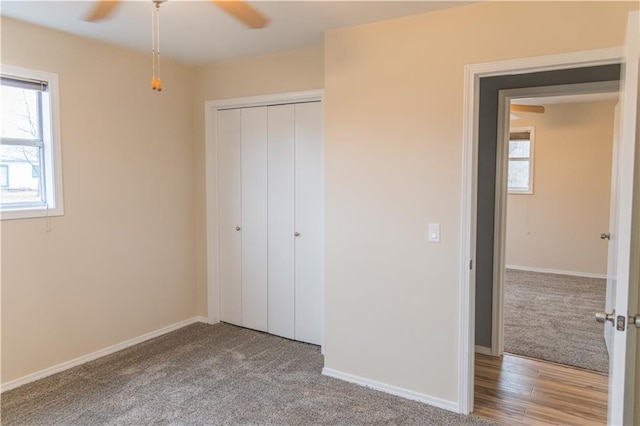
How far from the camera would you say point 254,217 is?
4.00 metres

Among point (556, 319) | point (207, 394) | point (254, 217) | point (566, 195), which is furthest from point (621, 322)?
point (566, 195)

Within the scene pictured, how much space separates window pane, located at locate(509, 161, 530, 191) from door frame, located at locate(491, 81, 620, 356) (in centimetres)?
364

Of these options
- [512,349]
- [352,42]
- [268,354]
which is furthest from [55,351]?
[512,349]

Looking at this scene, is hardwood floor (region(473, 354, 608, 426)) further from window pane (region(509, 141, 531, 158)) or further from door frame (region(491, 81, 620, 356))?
window pane (region(509, 141, 531, 158))

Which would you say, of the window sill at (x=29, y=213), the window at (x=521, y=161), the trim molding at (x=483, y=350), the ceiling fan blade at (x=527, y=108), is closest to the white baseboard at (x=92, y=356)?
the window sill at (x=29, y=213)

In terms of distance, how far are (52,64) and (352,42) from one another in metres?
2.09

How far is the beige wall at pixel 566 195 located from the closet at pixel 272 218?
14.5 ft

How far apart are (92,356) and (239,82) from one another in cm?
255

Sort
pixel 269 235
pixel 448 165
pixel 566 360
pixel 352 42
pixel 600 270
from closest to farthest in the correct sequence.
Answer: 1. pixel 448 165
2. pixel 352 42
3. pixel 566 360
4. pixel 269 235
5. pixel 600 270

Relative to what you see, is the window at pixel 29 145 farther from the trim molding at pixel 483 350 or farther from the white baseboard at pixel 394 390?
the trim molding at pixel 483 350

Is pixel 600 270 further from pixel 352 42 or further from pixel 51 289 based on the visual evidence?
pixel 51 289

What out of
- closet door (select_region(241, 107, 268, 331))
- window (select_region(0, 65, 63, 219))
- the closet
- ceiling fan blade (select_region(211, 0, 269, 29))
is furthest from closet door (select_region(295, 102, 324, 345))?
window (select_region(0, 65, 63, 219))

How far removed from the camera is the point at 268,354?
3520 mm

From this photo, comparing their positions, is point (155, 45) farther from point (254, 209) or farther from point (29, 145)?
point (254, 209)
